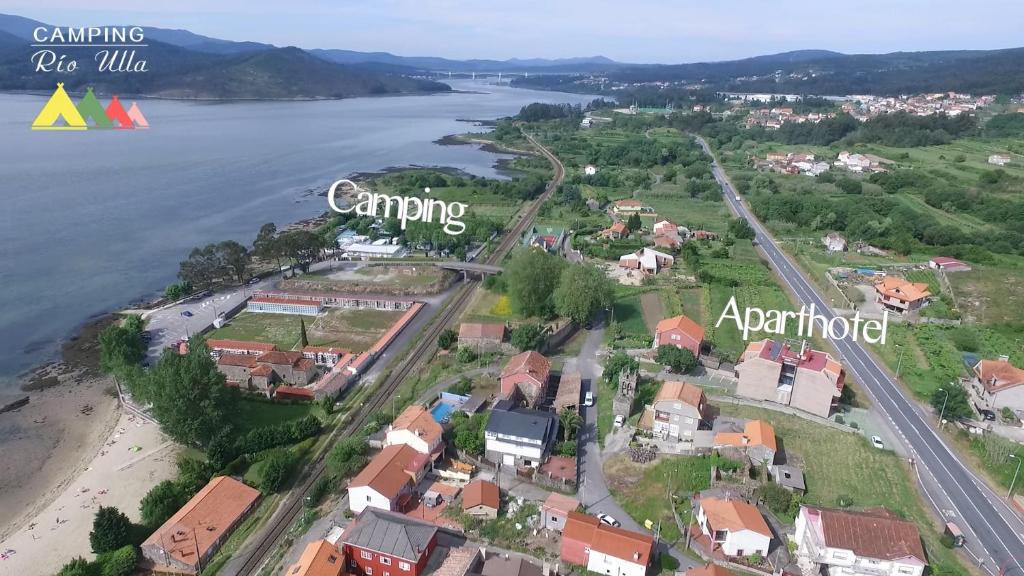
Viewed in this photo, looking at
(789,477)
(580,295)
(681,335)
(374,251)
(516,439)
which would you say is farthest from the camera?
(374,251)

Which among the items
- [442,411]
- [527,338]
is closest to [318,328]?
[527,338]

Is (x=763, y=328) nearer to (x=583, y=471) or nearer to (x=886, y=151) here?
(x=583, y=471)

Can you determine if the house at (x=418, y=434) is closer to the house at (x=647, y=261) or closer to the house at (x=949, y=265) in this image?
the house at (x=647, y=261)

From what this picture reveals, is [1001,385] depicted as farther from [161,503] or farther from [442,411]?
[161,503]

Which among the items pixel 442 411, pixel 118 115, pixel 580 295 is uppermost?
pixel 118 115

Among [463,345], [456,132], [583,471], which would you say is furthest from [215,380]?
[456,132]

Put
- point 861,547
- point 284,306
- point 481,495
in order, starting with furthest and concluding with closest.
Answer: point 284,306 < point 481,495 < point 861,547

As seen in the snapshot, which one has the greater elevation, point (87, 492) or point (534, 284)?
point (534, 284)

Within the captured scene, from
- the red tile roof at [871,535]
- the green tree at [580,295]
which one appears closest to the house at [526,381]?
the green tree at [580,295]
